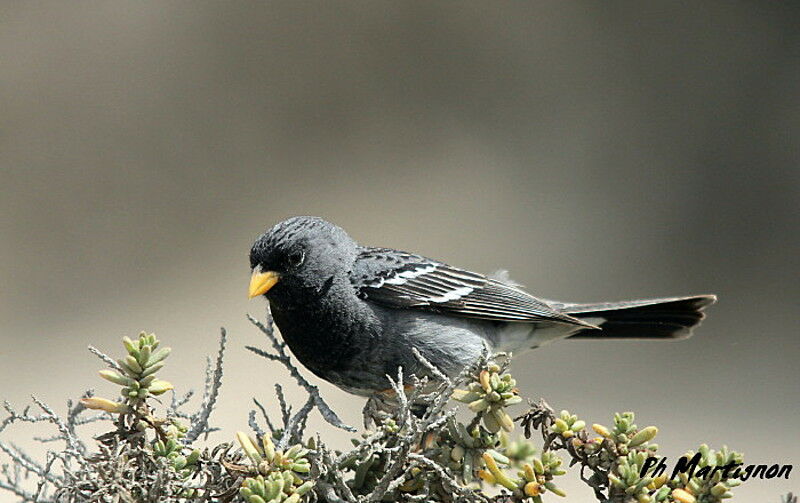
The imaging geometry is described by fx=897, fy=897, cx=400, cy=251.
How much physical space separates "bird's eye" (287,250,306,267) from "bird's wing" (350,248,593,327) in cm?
23

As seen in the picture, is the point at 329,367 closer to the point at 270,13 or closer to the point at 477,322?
the point at 477,322

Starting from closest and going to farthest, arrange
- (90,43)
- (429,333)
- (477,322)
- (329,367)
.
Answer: (329,367) → (429,333) → (477,322) → (90,43)

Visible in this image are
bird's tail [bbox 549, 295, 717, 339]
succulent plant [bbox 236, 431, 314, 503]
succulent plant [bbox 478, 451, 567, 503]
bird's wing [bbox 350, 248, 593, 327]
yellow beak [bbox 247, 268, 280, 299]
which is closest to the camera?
succulent plant [bbox 236, 431, 314, 503]

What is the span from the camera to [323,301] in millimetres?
2857

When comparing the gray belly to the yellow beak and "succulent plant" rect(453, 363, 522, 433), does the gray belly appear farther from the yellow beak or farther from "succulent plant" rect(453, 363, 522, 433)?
"succulent plant" rect(453, 363, 522, 433)

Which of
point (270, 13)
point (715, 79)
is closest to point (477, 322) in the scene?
point (270, 13)

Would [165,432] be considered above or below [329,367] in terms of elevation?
below

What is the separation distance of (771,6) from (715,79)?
723 millimetres

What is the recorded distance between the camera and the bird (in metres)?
2.79

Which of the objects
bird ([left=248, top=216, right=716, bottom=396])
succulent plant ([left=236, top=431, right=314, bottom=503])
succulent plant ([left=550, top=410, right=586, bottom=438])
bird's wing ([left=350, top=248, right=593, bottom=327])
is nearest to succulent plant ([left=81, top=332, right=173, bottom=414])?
succulent plant ([left=236, top=431, right=314, bottom=503])

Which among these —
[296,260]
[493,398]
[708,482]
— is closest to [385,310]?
[296,260]

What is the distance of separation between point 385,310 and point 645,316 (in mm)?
1083

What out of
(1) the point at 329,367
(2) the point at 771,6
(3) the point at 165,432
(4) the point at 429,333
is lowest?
(3) the point at 165,432

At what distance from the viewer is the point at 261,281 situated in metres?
2.75
